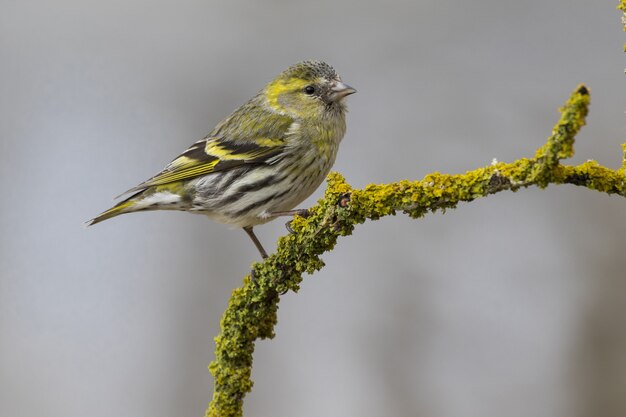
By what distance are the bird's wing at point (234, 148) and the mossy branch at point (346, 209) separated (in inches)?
32.2

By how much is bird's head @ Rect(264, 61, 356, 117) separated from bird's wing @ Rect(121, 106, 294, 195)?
2.4 inches

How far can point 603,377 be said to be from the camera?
136 inches

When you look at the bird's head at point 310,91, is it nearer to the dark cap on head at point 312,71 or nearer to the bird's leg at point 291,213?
the dark cap on head at point 312,71

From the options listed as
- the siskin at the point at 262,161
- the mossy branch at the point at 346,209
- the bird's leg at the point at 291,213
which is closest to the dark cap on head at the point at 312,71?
the siskin at the point at 262,161

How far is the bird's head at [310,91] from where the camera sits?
9.48ft

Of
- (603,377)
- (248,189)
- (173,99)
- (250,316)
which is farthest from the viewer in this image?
(173,99)

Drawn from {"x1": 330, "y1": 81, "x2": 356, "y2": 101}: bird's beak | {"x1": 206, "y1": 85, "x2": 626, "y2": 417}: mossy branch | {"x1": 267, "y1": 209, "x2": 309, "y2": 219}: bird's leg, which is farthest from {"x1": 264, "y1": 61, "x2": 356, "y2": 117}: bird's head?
{"x1": 206, "y1": 85, "x2": 626, "y2": 417}: mossy branch

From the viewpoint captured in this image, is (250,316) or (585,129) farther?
(585,129)

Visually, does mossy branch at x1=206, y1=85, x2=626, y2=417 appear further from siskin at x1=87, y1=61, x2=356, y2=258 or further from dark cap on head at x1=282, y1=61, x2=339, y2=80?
dark cap on head at x1=282, y1=61, x2=339, y2=80

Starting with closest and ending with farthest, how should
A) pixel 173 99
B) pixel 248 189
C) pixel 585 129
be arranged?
pixel 248 189, pixel 585 129, pixel 173 99

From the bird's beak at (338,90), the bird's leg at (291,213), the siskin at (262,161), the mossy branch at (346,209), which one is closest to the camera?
the mossy branch at (346,209)

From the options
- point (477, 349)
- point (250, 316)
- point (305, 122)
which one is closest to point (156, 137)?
point (305, 122)

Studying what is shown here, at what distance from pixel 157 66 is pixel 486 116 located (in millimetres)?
1855

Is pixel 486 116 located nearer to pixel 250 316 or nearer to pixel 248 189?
pixel 248 189
